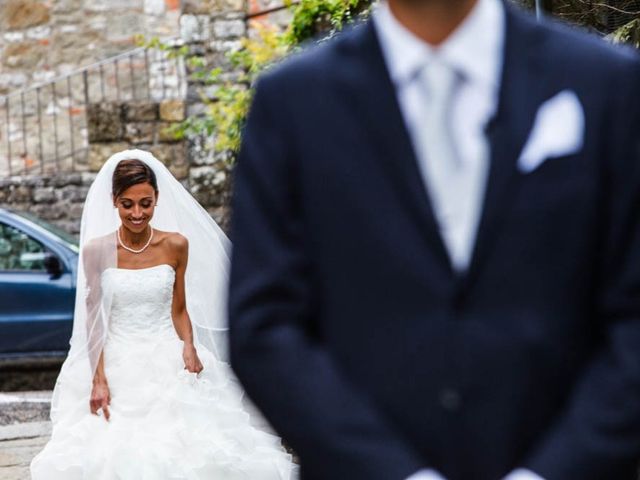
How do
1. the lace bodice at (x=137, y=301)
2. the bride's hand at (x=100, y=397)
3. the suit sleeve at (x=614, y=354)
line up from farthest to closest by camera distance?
the lace bodice at (x=137, y=301)
the bride's hand at (x=100, y=397)
the suit sleeve at (x=614, y=354)

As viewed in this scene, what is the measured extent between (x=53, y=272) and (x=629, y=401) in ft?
38.5

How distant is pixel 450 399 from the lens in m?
1.95

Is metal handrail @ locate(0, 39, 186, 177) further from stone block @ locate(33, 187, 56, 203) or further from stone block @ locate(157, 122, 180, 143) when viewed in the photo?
stone block @ locate(157, 122, 180, 143)

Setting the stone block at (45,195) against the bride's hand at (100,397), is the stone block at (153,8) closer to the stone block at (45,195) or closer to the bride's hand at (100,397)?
the stone block at (45,195)

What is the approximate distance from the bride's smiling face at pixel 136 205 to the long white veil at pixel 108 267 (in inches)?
7.1

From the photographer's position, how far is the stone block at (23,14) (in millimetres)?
19312

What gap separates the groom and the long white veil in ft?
16.8

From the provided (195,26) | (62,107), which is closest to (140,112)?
(195,26)

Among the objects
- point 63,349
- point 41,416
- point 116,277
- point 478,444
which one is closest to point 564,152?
point 478,444

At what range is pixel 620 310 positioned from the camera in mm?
1937

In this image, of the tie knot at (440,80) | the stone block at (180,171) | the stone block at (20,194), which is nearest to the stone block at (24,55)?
the stone block at (20,194)

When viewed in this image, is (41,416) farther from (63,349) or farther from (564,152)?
(564,152)

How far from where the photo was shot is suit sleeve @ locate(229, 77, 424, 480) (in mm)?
1927

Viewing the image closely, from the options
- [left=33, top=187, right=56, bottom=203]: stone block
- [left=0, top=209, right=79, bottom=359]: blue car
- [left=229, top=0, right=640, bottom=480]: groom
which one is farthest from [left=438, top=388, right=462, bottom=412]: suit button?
[left=33, top=187, right=56, bottom=203]: stone block
